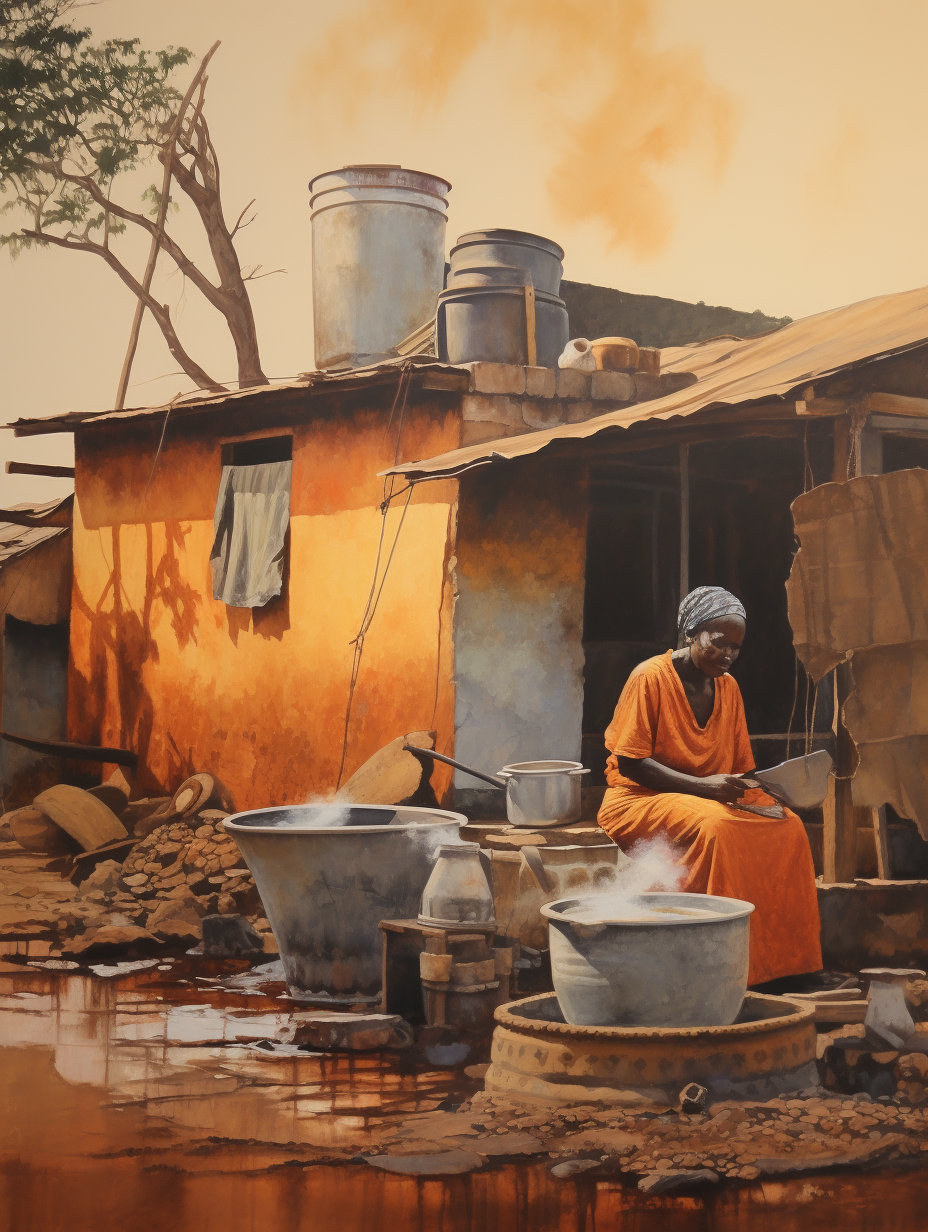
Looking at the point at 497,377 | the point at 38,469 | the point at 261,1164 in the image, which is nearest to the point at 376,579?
the point at 497,377

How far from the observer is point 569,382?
7059mm

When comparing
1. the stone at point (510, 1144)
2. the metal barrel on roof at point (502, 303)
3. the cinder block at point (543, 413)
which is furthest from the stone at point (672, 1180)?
the metal barrel on roof at point (502, 303)

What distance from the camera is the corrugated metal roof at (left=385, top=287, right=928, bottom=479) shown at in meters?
5.07

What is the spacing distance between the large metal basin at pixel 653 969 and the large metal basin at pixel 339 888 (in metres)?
1.23

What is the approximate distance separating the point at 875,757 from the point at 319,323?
18.0 ft

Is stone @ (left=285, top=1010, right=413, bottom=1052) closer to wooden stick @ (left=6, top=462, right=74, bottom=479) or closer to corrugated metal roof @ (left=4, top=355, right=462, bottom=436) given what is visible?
corrugated metal roof @ (left=4, top=355, right=462, bottom=436)

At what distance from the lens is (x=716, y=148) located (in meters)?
5.94

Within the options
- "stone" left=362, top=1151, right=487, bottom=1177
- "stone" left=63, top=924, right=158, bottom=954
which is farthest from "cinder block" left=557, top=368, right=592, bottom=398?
"stone" left=362, top=1151, right=487, bottom=1177

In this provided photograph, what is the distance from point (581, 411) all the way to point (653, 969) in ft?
13.0

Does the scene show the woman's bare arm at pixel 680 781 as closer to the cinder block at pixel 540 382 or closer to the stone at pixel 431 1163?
the stone at pixel 431 1163

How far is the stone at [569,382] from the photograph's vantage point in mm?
7047

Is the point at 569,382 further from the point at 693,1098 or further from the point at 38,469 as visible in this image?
the point at 38,469

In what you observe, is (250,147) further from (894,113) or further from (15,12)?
(894,113)

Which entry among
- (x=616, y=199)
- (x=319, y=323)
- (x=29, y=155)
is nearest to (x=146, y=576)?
(x=319, y=323)
